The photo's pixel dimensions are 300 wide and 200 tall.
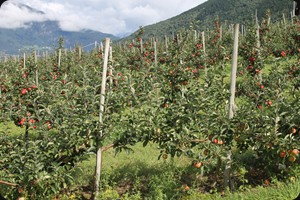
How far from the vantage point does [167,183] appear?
460 cm

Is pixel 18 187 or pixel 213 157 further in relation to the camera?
pixel 213 157

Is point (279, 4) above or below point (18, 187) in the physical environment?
above

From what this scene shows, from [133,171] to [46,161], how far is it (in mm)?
2027

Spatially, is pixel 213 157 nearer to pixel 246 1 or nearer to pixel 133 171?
pixel 133 171

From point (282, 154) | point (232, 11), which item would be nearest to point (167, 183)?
point (282, 154)

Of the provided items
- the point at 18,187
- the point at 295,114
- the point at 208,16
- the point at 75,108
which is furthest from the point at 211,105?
the point at 208,16

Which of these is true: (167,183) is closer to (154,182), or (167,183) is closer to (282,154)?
(154,182)

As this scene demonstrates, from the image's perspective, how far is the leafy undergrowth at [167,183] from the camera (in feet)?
13.6

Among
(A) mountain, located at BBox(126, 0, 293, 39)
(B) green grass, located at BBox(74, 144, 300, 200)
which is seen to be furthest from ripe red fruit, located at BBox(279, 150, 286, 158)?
(A) mountain, located at BBox(126, 0, 293, 39)

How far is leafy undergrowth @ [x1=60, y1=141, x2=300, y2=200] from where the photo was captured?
416 cm

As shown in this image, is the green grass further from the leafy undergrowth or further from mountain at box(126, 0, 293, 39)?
mountain at box(126, 0, 293, 39)

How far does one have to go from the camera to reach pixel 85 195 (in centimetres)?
487

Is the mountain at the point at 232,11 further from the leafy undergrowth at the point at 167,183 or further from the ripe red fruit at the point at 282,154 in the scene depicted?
the ripe red fruit at the point at 282,154

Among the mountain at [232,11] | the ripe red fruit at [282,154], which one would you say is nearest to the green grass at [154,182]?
the ripe red fruit at [282,154]
